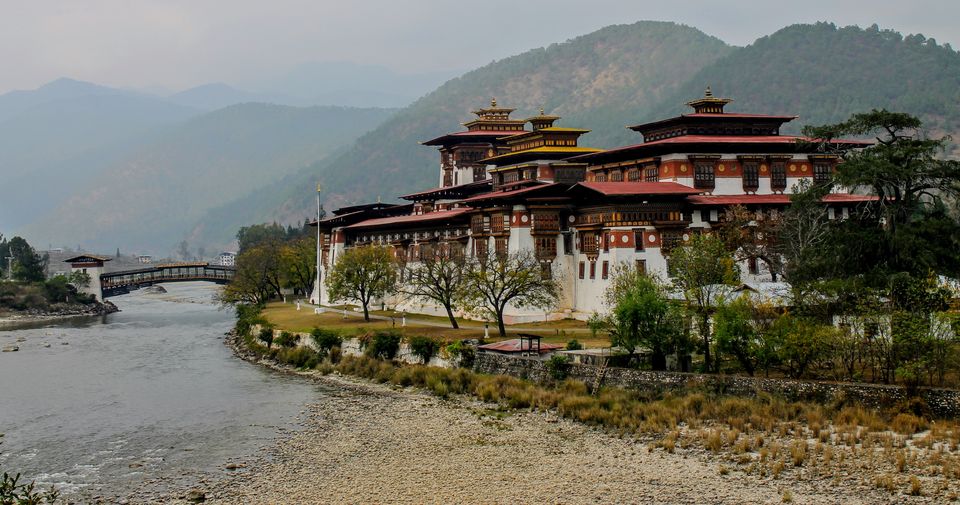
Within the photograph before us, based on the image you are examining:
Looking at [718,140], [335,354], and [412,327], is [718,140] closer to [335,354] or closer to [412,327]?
[412,327]

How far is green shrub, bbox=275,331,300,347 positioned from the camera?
75500 millimetres

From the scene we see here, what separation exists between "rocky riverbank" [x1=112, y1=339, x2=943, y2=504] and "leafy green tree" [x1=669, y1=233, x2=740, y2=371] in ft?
29.0

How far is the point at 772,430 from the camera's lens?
4109 centimetres

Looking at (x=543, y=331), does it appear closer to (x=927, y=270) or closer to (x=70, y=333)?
(x=927, y=270)

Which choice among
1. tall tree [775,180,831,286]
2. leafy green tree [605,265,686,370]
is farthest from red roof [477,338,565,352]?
tall tree [775,180,831,286]

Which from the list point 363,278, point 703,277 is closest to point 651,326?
point 703,277

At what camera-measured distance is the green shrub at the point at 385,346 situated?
65.5 metres

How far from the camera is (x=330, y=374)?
66000 mm

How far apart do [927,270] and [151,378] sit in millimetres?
45171

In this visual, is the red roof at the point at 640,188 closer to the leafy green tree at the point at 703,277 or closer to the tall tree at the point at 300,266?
the leafy green tree at the point at 703,277

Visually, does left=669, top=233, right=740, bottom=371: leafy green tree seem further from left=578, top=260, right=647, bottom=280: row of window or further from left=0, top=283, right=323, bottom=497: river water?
left=0, top=283, right=323, bottom=497: river water

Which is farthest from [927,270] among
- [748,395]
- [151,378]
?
[151,378]

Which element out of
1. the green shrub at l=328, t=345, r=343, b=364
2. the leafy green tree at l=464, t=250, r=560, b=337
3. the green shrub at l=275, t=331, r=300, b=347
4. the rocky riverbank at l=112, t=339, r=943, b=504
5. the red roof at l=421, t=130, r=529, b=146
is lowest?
the rocky riverbank at l=112, t=339, r=943, b=504

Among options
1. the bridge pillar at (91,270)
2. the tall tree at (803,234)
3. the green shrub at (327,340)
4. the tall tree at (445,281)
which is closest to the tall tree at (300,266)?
the bridge pillar at (91,270)
